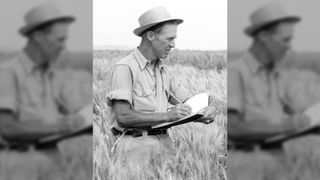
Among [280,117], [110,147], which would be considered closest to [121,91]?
[110,147]

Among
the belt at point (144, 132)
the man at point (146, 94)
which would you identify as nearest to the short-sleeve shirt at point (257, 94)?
the man at point (146, 94)

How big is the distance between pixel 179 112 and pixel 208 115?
198 millimetres

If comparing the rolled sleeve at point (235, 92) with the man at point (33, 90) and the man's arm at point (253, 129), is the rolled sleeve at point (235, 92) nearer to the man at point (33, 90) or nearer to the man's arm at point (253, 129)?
the man's arm at point (253, 129)

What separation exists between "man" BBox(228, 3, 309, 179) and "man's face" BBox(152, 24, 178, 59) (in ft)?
2.44

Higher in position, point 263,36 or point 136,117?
point 263,36

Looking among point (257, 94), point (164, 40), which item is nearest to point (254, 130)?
point (257, 94)

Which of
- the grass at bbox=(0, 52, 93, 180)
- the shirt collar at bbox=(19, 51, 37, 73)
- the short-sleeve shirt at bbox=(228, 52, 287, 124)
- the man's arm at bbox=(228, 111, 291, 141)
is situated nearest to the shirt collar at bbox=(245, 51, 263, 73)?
the short-sleeve shirt at bbox=(228, 52, 287, 124)

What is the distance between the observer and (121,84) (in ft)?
7.97

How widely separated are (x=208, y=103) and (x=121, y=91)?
1.62ft

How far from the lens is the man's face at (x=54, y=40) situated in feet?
5.95

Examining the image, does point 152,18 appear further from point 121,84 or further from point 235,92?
point 235,92

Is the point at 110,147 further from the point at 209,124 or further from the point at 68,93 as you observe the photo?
the point at 68,93

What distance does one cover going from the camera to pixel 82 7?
1851 mm

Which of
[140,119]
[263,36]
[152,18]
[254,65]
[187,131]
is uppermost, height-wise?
[152,18]
